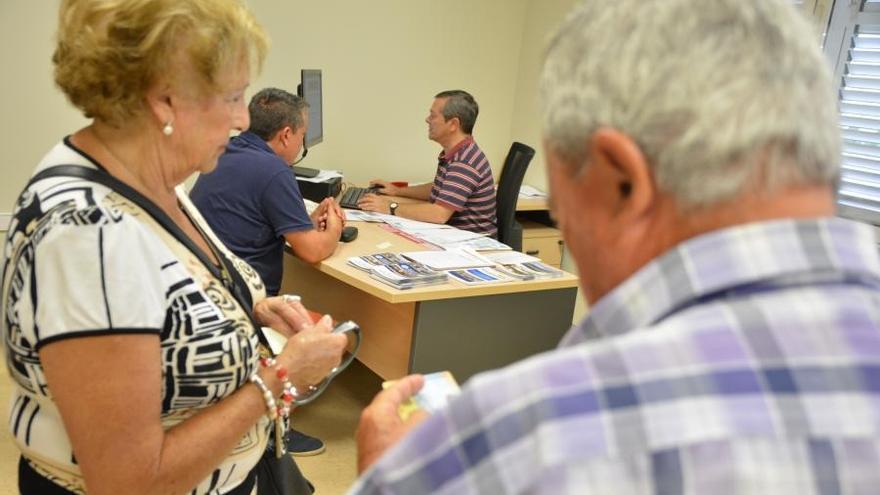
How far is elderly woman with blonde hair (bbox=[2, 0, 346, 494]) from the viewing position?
0.92 metres

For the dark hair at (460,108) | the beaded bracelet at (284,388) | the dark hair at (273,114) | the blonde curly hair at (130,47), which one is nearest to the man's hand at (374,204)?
the dark hair at (460,108)

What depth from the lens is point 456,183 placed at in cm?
343

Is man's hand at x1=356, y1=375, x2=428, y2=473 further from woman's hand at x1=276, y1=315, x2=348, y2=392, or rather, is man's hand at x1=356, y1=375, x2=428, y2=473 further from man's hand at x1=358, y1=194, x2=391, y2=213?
man's hand at x1=358, y1=194, x2=391, y2=213

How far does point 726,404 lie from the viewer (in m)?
0.45

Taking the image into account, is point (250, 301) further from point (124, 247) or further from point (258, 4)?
point (258, 4)

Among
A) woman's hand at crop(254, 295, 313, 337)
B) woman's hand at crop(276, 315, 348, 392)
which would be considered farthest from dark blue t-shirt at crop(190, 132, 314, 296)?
woman's hand at crop(276, 315, 348, 392)

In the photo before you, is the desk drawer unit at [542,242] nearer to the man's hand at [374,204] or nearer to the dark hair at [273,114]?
the man's hand at [374,204]

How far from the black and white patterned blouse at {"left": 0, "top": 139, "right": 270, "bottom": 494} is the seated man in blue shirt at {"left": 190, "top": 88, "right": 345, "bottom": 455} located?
1.35 meters

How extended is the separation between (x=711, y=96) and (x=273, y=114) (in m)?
2.27

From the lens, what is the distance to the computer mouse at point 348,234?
2.77m

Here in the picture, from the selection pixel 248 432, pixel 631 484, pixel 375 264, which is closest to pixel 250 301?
pixel 248 432

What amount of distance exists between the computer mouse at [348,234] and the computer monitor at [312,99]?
0.68m

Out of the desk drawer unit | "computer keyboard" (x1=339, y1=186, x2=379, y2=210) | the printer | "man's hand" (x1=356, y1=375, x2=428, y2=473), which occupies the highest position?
"man's hand" (x1=356, y1=375, x2=428, y2=473)

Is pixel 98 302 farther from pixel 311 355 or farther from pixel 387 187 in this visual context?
pixel 387 187
